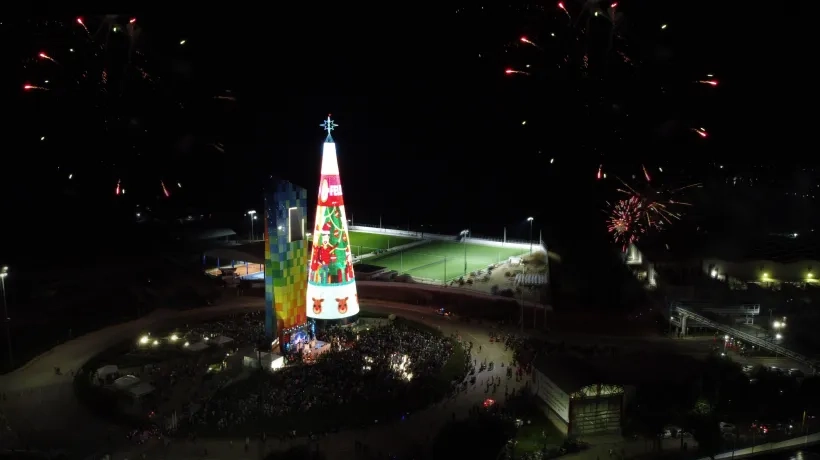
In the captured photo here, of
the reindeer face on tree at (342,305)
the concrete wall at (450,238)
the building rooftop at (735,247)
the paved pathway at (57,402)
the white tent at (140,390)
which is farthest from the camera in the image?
the concrete wall at (450,238)

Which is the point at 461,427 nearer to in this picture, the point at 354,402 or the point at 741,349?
the point at 354,402

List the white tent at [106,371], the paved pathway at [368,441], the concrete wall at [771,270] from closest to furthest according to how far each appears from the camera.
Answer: the paved pathway at [368,441], the white tent at [106,371], the concrete wall at [771,270]

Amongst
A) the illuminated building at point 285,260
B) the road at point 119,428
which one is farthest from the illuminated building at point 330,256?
the road at point 119,428

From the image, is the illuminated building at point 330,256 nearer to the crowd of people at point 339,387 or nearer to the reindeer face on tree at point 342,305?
the reindeer face on tree at point 342,305

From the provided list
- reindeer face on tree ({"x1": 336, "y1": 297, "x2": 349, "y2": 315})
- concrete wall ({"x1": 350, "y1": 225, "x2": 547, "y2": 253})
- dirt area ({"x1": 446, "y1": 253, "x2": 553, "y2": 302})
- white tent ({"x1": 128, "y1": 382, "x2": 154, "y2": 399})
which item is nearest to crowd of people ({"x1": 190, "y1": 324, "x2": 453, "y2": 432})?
reindeer face on tree ({"x1": 336, "y1": 297, "x2": 349, "y2": 315})

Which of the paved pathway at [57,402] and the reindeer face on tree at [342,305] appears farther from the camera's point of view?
the reindeer face on tree at [342,305]

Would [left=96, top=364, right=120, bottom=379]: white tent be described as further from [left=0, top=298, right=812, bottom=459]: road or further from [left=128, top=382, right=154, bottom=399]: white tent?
[left=128, top=382, right=154, bottom=399]: white tent

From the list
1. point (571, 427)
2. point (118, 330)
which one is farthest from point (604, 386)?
point (118, 330)

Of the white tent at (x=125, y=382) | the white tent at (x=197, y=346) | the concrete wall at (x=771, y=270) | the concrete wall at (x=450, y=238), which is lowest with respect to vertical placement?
the white tent at (x=125, y=382)

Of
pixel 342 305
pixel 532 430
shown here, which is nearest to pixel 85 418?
pixel 342 305
